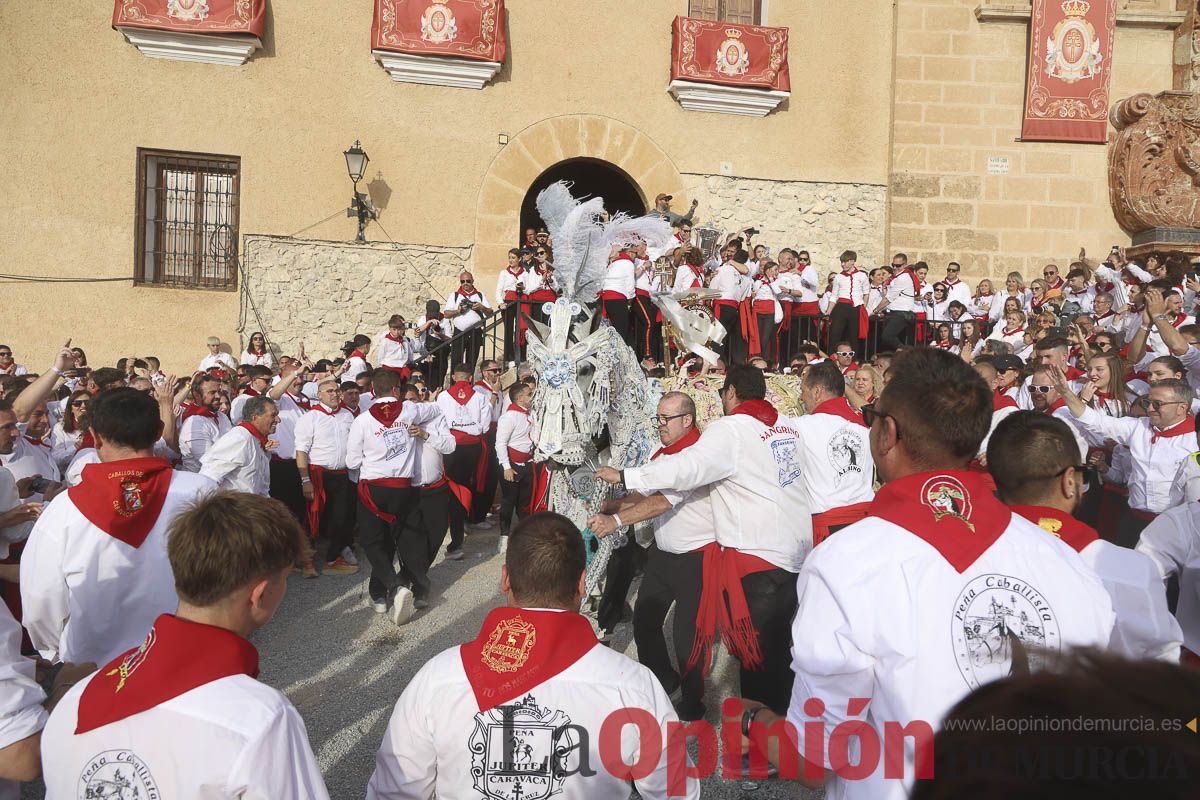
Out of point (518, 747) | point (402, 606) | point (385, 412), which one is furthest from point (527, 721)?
point (385, 412)

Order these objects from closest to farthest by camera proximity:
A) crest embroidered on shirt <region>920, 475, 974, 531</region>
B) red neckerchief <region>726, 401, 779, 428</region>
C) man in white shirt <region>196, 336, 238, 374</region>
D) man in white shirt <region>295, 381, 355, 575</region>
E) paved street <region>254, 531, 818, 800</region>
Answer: crest embroidered on shirt <region>920, 475, 974, 531</region> → paved street <region>254, 531, 818, 800</region> → red neckerchief <region>726, 401, 779, 428</region> → man in white shirt <region>295, 381, 355, 575</region> → man in white shirt <region>196, 336, 238, 374</region>

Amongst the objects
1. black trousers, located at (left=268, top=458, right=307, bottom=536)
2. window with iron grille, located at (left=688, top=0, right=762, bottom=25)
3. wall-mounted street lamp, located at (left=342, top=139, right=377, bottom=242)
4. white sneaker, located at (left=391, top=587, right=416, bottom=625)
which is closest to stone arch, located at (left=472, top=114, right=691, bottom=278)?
wall-mounted street lamp, located at (left=342, top=139, right=377, bottom=242)

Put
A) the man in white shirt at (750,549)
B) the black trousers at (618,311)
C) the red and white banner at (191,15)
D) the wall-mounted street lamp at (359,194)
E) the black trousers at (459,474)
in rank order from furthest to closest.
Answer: the wall-mounted street lamp at (359,194) < the red and white banner at (191,15) < the black trousers at (618,311) < the black trousers at (459,474) < the man in white shirt at (750,549)

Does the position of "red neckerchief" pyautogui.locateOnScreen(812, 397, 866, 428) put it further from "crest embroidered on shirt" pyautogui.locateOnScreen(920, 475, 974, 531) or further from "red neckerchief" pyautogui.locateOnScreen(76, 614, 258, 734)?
"red neckerchief" pyautogui.locateOnScreen(76, 614, 258, 734)

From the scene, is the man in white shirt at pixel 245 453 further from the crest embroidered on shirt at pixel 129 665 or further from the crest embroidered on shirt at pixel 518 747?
the crest embroidered on shirt at pixel 518 747

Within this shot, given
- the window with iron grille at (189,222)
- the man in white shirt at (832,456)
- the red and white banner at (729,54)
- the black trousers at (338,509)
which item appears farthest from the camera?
the red and white banner at (729,54)

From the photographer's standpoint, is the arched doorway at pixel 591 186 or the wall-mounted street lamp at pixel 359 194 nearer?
the wall-mounted street lamp at pixel 359 194

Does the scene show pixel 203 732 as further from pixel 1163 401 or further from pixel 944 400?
pixel 1163 401

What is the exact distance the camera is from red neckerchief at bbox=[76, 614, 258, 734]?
1.86m

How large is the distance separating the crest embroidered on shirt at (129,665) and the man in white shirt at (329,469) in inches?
258

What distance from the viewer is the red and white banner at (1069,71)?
1608cm

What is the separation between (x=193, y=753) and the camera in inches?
71.4

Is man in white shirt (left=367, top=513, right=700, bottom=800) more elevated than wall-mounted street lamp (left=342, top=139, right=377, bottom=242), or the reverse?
wall-mounted street lamp (left=342, top=139, right=377, bottom=242)

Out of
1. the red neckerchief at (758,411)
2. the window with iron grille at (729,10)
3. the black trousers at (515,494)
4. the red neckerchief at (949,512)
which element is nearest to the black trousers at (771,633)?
the red neckerchief at (758,411)
